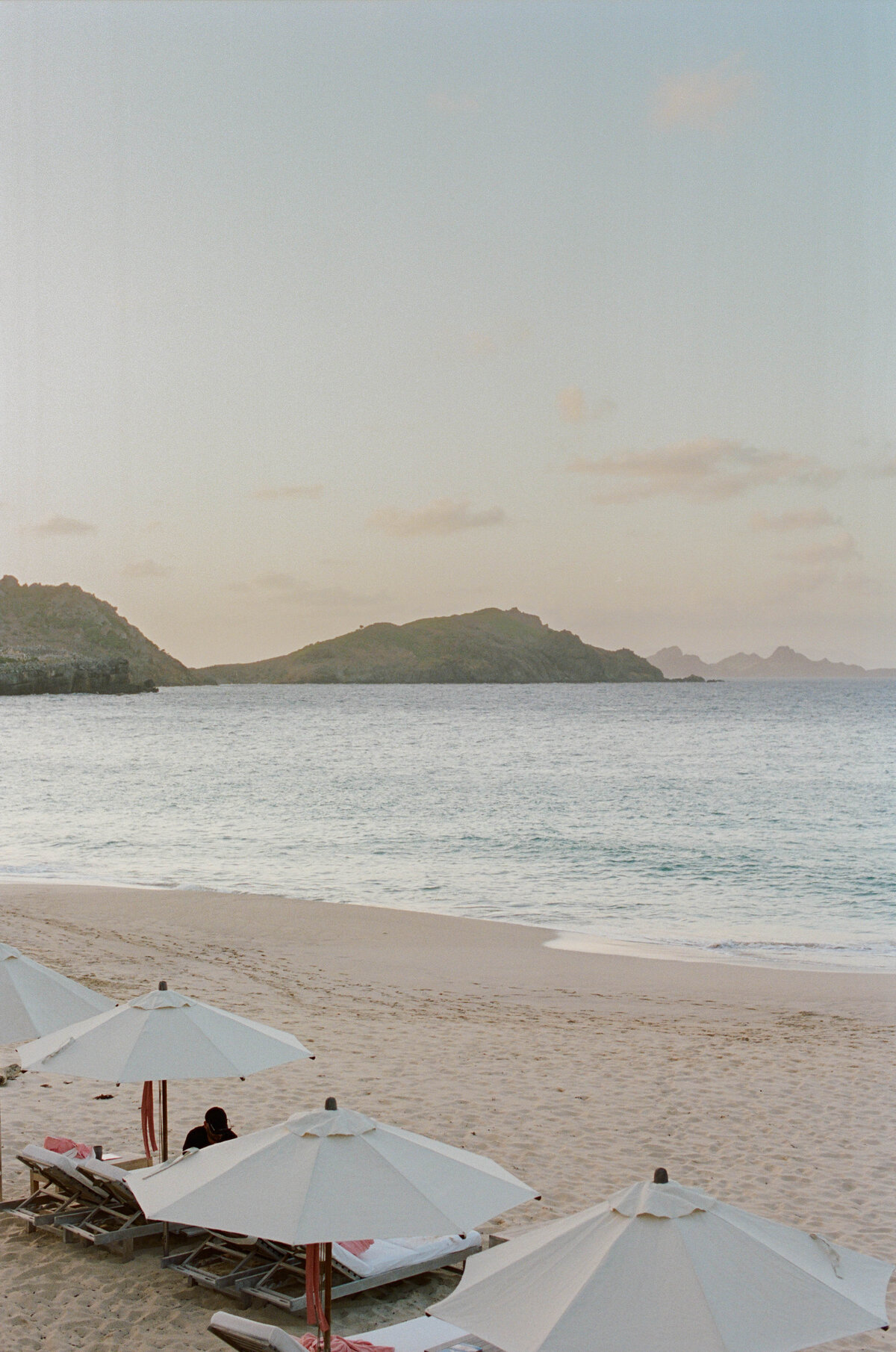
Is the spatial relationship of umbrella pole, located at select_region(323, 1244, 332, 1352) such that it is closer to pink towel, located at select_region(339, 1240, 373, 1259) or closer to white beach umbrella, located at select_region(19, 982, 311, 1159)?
pink towel, located at select_region(339, 1240, 373, 1259)

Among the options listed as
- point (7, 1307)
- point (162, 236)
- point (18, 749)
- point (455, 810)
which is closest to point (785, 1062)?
point (7, 1307)

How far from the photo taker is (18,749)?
7575 cm

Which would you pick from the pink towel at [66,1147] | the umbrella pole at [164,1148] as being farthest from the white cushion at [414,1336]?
the pink towel at [66,1147]

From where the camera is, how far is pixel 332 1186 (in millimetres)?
5414

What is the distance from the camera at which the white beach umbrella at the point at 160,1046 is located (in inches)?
290

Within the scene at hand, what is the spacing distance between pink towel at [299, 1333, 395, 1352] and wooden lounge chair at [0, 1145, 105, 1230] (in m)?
2.77

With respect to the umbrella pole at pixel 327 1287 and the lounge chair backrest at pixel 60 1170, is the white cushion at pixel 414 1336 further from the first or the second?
the lounge chair backrest at pixel 60 1170

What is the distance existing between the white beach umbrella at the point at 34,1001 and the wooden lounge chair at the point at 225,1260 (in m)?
1.75

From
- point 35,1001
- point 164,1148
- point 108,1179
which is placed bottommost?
point 108,1179

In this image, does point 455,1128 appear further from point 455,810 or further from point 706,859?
point 455,810

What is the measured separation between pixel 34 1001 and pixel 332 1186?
3.64 metres

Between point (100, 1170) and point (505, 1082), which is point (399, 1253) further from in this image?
point (505, 1082)

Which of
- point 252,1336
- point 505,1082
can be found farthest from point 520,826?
point 252,1336

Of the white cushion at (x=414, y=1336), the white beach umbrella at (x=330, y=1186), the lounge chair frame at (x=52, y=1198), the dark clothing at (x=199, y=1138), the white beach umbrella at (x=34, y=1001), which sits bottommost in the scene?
the lounge chair frame at (x=52, y=1198)
